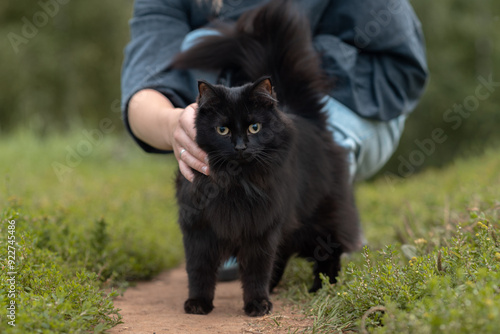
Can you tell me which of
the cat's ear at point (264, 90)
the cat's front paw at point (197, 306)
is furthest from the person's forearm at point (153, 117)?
the cat's front paw at point (197, 306)

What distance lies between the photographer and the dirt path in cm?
180

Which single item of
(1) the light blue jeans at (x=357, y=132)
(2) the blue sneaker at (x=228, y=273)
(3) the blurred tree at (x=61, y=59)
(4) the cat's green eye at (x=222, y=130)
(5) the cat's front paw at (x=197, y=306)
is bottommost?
(3) the blurred tree at (x=61, y=59)

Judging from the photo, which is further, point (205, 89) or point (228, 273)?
point (228, 273)

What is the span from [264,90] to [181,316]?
0.98m

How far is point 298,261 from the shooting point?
9.66 ft

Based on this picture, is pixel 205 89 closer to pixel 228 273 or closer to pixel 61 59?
pixel 228 273

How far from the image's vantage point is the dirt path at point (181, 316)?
1.80 m

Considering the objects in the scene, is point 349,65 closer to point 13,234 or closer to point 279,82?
point 279,82

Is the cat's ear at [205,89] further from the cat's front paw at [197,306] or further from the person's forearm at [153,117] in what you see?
the cat's front paw at [197,306]

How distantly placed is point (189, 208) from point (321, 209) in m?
0.73

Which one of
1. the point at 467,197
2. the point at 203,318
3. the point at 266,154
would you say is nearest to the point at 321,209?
the point at 266,154

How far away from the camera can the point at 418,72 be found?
124 inches

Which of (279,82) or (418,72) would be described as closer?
(279,82)

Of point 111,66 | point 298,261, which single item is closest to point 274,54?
point 298,261
